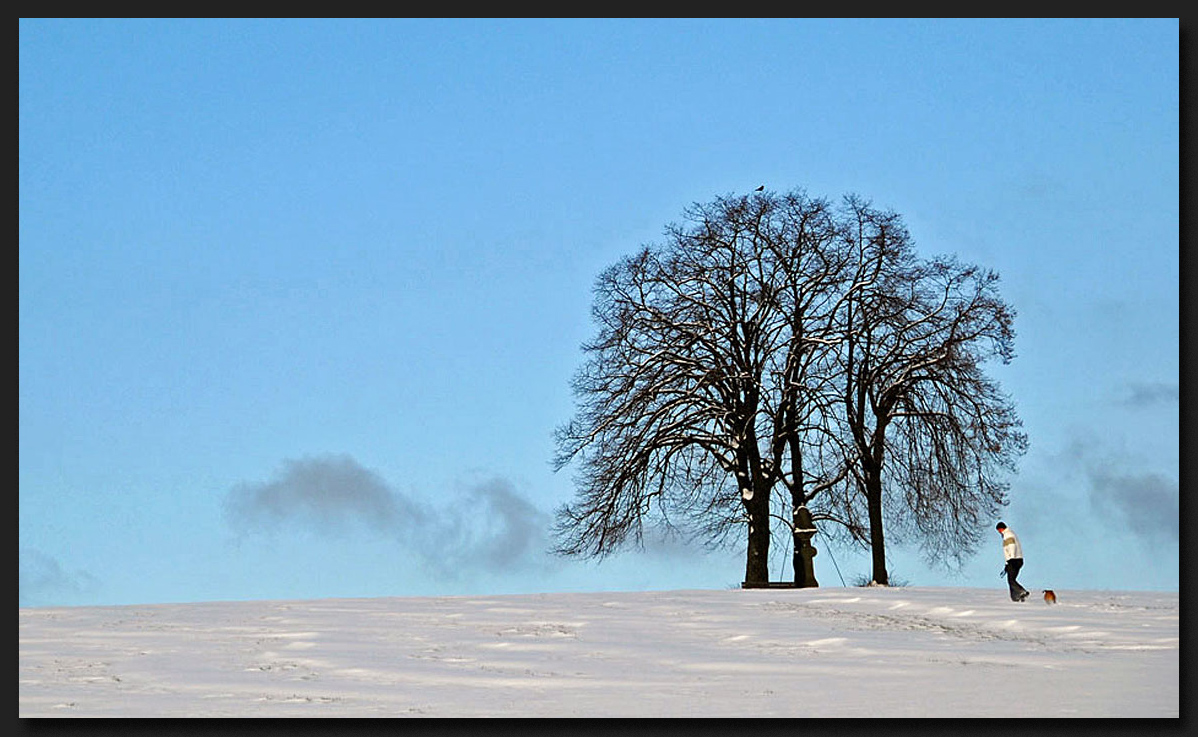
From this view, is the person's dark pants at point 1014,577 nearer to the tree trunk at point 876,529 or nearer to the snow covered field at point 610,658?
the snow covered field at point 610,658

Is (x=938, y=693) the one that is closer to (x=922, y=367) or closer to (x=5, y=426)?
(x=5, y=426)

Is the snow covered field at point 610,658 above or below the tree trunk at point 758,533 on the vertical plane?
below

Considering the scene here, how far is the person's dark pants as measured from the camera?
76.3ft

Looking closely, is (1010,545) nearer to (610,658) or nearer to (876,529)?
(876,529)

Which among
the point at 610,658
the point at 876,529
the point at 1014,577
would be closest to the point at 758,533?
the point at 876,529

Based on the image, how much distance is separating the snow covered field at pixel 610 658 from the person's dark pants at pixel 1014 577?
24cm

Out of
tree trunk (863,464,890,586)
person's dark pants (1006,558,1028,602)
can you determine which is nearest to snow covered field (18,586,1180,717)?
person's dark pants (1006,558,1028,602)

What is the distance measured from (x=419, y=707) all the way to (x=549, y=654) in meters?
3.74

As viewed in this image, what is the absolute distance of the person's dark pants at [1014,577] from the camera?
915 inches

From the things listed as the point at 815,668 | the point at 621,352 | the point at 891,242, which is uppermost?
the point at 891,242

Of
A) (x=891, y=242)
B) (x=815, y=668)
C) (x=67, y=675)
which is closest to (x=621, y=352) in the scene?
(x=891, y=242)

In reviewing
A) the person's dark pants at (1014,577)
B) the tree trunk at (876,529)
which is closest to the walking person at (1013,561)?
the person's dark pants at (1014,577)

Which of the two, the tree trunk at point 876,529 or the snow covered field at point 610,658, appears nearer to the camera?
the snow covered field at point 610,658

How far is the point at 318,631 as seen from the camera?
18984 mm
